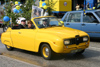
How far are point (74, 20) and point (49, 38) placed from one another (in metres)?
4.84

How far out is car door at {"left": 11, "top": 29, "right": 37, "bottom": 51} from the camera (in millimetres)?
6626

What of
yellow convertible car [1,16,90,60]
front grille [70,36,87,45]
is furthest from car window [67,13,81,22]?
front grille [70,36,87,45]

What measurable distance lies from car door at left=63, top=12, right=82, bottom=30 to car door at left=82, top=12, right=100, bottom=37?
11.6 inches

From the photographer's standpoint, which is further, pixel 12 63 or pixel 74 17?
pixel 74 17

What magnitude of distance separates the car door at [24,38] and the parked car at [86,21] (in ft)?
13.4

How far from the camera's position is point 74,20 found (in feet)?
34.4

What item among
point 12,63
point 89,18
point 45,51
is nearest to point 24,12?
point 89,18

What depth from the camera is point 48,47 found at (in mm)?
6031

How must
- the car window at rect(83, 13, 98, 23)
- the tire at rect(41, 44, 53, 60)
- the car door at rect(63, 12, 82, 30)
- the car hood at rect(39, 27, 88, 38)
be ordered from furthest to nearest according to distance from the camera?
the car door at rect(63, 12, 82, 30)
the car window at rect(83, 13, 98, 23)
the tire at rect(41, 44, 53, 60)
the car hood at rect(39, 27, 88, 38)

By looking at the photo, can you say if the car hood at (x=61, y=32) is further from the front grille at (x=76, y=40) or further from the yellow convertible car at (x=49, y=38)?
the front grille at (x=76, y=40)

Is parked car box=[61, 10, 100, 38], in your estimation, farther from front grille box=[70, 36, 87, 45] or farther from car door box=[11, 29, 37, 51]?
car door box=[11, 29, 37, 51]

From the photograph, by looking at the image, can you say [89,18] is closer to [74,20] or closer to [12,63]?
[74,20]

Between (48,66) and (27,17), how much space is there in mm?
6835

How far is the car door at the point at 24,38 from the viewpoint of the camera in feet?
21.7
